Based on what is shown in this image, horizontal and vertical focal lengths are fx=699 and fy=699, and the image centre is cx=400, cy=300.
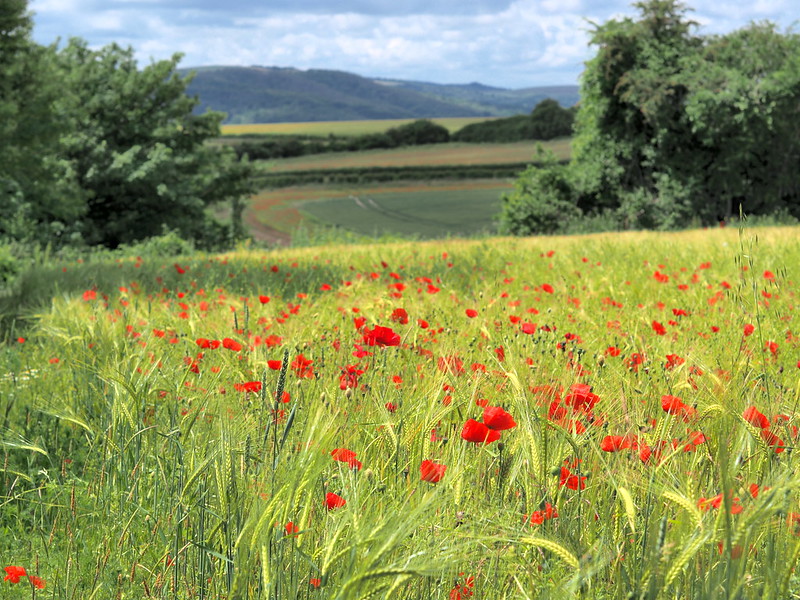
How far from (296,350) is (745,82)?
2473 cm

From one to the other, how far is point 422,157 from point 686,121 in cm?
4309

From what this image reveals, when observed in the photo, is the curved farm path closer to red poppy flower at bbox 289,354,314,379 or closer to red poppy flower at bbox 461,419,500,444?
red poppy flower at bbox 289,354,314,379

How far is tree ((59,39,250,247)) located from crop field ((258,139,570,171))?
3415cm

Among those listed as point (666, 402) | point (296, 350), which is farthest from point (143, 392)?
point (666, 402)

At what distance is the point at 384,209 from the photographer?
160 ft

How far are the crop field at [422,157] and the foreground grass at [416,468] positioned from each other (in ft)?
181

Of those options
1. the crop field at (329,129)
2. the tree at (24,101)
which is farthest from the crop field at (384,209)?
the crop field at (329,129)

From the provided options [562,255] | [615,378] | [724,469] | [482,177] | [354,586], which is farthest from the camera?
[482,177]

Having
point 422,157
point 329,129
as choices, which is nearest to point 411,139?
point 422,157

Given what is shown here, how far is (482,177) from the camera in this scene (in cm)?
5644

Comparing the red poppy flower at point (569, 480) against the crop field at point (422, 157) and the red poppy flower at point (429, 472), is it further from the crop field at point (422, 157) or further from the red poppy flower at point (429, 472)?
the crop field at point (422, 157)

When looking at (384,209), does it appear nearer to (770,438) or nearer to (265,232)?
(265,232)

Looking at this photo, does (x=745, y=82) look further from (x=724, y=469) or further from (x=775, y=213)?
(x=724, y=469)

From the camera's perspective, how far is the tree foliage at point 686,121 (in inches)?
930
